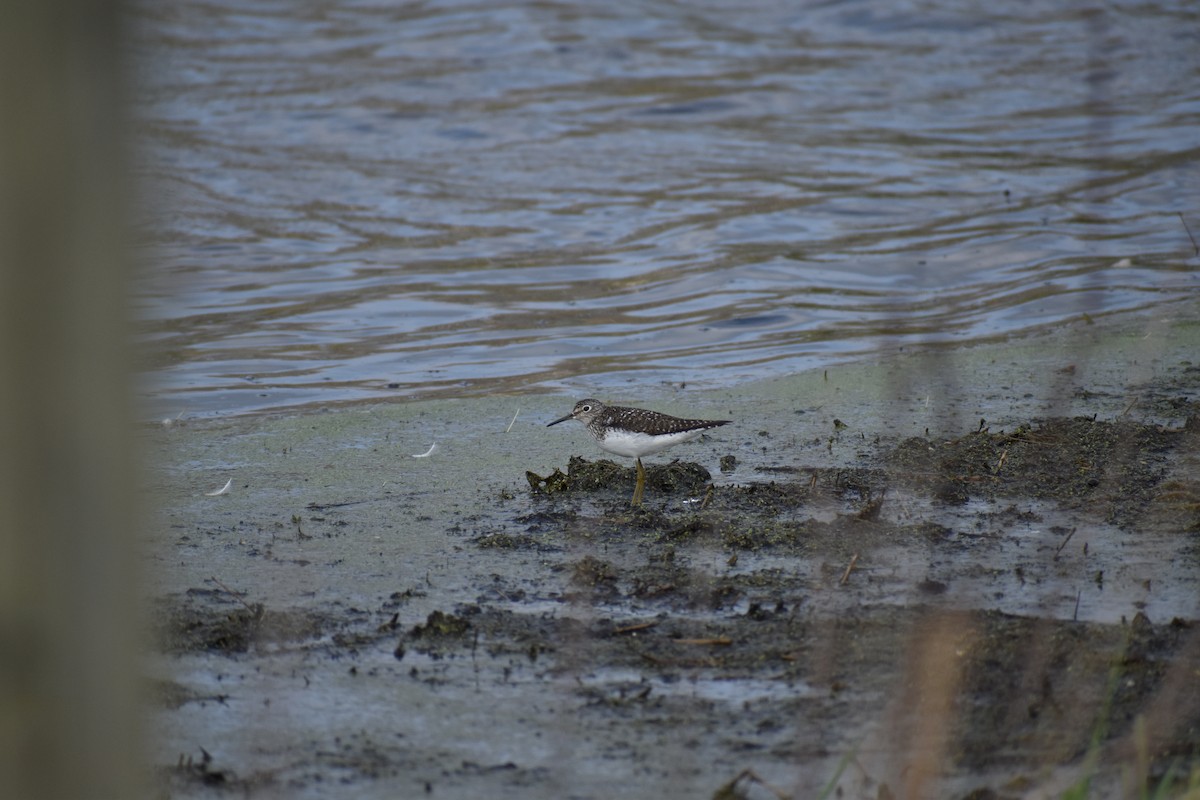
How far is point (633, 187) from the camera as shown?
12.8 m

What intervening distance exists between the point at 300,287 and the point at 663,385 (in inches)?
149

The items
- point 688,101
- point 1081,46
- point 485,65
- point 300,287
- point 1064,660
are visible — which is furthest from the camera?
point 1081,46

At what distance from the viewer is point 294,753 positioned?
3.29m

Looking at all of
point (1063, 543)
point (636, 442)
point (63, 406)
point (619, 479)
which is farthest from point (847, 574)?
point (63, 406)

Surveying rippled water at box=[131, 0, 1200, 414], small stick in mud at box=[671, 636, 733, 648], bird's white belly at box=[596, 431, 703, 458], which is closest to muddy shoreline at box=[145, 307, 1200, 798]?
small stick in mud at box=[671, 636, 733, 648]

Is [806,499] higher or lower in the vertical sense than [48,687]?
lower

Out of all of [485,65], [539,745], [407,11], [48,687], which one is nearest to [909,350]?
[539,745]

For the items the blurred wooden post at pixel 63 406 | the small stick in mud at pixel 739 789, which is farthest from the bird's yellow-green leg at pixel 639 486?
the blurred wooden post at pixel 63 406

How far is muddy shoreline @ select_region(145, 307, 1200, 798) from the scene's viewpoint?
10.4 ft

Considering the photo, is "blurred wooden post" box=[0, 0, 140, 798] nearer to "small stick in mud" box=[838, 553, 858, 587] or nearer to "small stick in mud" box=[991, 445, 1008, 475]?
"small stick in mud" box=[838, 553, 858, 587]

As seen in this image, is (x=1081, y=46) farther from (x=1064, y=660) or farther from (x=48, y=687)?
(x=48, y=687)

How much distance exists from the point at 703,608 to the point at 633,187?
29.8 ft

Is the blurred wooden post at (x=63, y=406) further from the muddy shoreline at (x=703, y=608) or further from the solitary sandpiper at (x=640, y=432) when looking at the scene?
the solitary sandpiper at (x=640, y=432)

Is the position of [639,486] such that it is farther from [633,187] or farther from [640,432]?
[633,187]
